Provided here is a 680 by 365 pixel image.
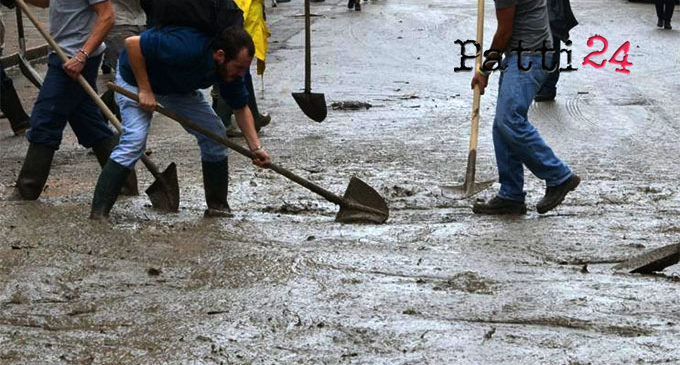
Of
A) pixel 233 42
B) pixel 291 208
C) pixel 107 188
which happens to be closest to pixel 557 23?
pixel 291 208

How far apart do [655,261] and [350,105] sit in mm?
6051

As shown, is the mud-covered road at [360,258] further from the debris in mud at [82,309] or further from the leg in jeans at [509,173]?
the leg in jeans at [509,173]

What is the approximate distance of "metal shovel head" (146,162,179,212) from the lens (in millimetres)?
7070

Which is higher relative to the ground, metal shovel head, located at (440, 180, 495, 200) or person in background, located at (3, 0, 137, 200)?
person in background, located at (3, 0, 137, 200)

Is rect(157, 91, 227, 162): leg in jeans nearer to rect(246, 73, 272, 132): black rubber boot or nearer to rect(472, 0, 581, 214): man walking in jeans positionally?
rect(472, 0, 581, 214): man walking in jeans

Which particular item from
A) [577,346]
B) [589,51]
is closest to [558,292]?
[577,346]

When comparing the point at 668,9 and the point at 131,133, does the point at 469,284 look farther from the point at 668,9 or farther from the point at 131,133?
the point at 668,9

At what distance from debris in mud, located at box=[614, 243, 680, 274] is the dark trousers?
13.7 m

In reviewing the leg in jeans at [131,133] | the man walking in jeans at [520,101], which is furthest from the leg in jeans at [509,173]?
the leg in jeans at [131,133]

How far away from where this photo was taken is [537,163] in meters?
6.95

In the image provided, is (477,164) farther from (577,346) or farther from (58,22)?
(577,346)

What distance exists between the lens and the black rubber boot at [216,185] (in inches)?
274

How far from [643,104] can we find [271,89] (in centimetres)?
398

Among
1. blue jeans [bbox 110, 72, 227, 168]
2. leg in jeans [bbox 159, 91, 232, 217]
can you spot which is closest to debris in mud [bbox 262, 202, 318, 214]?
leg in jeans [bbox 159, 91, 232, 217]
